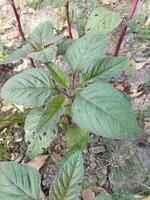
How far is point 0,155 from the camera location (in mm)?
1693

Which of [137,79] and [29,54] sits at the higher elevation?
[29,54]

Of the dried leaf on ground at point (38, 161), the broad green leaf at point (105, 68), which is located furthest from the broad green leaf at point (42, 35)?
the dried leaf on ground at point (38, 161)

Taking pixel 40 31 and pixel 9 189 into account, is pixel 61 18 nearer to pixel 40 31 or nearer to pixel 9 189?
pixel 40 31

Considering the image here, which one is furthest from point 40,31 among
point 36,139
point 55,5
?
point 36,139

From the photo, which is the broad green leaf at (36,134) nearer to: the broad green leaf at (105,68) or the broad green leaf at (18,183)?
the broad green leaf at (105,68)

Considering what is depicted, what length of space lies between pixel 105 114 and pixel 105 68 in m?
0.19

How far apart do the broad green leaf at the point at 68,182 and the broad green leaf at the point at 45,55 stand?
42cm

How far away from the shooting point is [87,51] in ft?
4.56

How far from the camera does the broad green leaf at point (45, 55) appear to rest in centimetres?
133

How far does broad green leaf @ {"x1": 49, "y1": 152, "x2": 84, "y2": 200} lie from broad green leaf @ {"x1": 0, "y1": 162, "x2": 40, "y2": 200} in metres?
0.05

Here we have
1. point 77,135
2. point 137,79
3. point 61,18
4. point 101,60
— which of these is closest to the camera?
point 101,60

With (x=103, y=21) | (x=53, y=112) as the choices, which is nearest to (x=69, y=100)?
(x=53, y=112)

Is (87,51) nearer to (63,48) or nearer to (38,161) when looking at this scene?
(63,48)

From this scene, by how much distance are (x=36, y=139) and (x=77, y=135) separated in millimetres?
155
